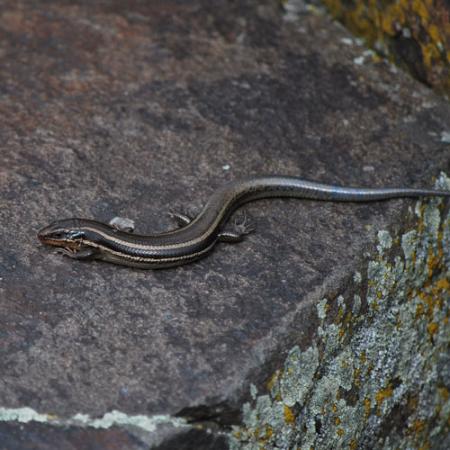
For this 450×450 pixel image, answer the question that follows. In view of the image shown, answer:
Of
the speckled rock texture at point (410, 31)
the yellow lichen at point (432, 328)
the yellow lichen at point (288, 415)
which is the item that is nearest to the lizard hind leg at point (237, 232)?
the yellow lichen at point (288, 415)

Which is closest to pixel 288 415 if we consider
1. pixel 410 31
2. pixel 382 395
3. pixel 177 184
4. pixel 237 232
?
pixel 382 395

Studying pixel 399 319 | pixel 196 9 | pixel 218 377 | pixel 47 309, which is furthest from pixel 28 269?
pixel 196 9

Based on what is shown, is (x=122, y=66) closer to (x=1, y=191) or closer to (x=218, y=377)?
(x=1, y=191)

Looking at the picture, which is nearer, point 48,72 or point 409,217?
point 409,217

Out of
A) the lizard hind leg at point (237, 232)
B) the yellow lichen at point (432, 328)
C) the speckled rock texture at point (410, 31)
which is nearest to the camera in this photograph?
the lizard hind leg at point (237, 232)

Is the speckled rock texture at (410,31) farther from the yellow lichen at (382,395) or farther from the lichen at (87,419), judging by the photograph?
the lichen at (87,419)

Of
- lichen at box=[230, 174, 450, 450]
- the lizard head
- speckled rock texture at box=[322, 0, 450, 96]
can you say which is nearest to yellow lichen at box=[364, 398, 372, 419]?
lichen at box=[230, 174, 450, 450]
